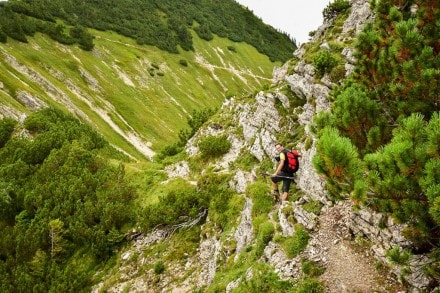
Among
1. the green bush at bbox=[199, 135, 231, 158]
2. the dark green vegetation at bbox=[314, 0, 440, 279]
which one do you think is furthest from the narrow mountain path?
the green bush at bbox=[199, 135, 231, 158]

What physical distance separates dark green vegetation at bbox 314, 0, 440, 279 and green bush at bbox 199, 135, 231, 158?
889 inches

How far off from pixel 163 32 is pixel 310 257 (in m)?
164

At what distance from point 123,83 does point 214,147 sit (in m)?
80.7

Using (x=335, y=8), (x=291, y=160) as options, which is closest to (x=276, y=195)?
(x=291, y=160)

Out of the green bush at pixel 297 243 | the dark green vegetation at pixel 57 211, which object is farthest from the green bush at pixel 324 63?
the dark green vegetation at pixel 57 211

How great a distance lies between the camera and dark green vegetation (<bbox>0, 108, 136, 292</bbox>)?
28.0 metres

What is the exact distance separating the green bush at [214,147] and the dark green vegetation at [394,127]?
74.0 ft

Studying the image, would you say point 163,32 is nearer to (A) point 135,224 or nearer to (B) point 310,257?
(A) point 135,224

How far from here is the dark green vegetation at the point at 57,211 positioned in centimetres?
2805

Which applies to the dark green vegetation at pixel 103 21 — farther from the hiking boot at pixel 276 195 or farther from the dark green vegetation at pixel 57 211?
the hiking boot at pixel 276 195

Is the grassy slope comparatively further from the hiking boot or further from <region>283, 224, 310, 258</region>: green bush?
<region>283, 224, 310, 258</region>: green bush

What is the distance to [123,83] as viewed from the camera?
110 m

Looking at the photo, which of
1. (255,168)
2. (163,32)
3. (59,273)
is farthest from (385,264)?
(163,32)

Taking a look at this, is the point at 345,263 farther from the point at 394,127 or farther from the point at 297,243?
the point at 394,127
